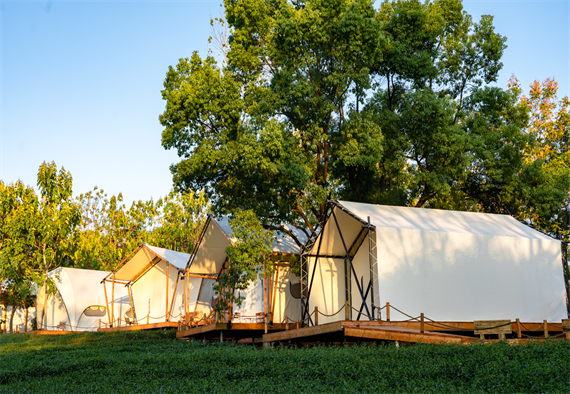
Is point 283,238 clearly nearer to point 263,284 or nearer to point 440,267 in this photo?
point 263,284

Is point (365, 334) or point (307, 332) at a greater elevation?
point (365, 334)

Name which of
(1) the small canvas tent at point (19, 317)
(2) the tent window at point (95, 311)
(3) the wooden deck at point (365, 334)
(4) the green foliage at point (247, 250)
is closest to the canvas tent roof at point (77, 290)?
(2) the tent window at point (95, 311)

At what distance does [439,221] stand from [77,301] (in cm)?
2085

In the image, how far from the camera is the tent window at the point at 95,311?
2855 centimetres

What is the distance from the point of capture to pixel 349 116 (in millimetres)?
18562

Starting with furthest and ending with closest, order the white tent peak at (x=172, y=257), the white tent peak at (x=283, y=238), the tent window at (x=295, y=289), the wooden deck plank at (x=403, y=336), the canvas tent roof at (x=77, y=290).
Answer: the canvas tent roof at (x=77, y=290) → the white tent peak at (x=172, y=257) → the tent window at (x=295, y=289) → the white tent peak at (x=283, y=238) → the wooden deck plank at (x=403, y=336)

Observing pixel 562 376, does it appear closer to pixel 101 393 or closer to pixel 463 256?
pixel 101 393

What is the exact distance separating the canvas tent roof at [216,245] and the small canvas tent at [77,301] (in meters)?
10.1

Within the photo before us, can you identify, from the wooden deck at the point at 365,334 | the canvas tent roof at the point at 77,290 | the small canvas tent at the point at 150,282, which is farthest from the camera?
the canvas tent roof at the point at 77,290

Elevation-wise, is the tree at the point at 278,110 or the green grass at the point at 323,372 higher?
the tree at the point at 278,110

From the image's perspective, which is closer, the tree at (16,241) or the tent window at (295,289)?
the tent window at (295,289)

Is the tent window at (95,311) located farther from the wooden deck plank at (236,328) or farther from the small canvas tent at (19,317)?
the wooden deck plank at (236,328)

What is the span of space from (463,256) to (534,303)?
2.64m

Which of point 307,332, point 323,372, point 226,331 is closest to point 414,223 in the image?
point 307,332
